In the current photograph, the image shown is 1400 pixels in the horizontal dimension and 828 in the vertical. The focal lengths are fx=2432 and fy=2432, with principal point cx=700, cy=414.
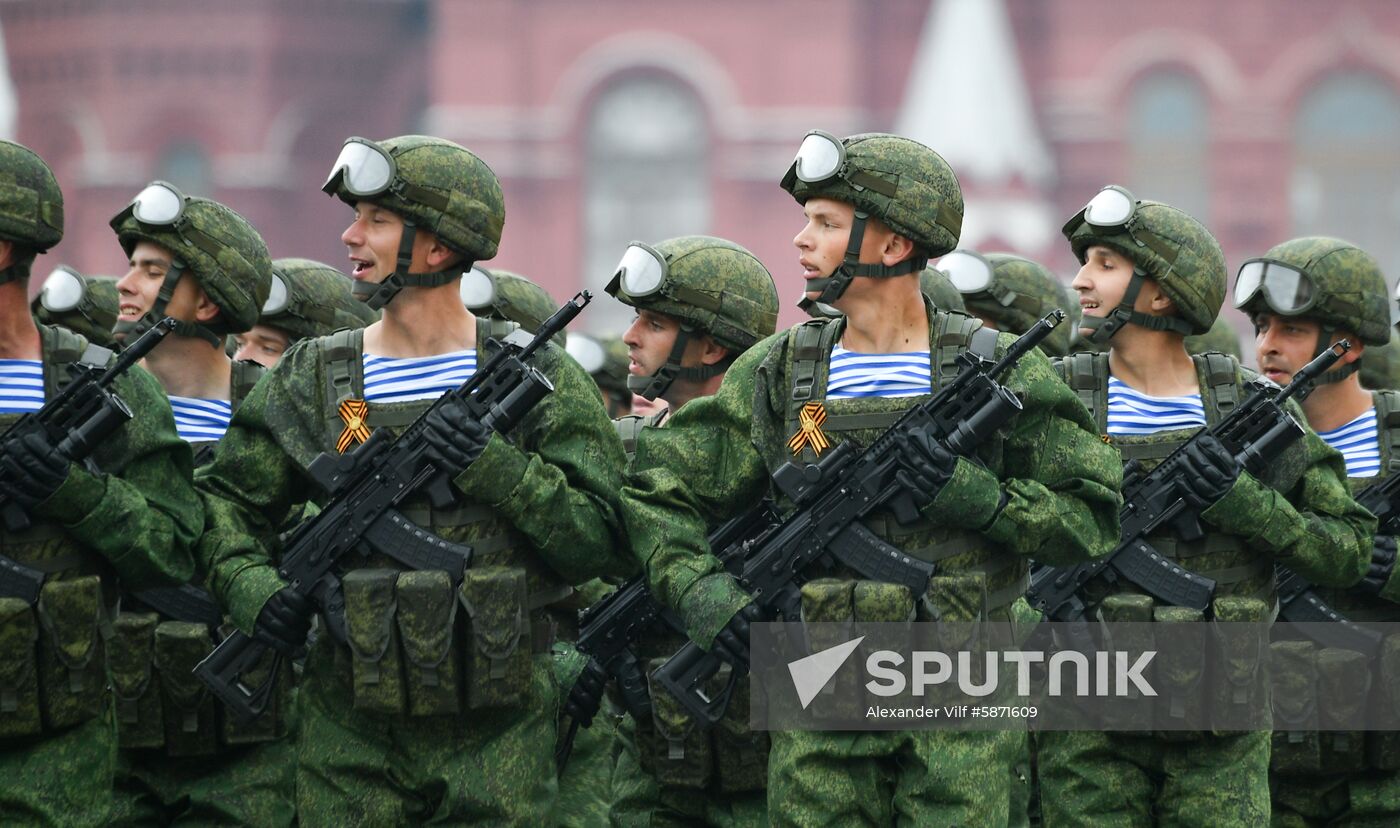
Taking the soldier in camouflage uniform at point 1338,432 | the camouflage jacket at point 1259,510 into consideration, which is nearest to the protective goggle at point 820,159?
the camouflage jacket at point 1259,510

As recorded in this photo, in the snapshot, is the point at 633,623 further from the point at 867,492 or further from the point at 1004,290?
the point at 1004,290

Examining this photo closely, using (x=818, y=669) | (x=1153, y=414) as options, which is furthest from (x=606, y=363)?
(x=818, y=669)

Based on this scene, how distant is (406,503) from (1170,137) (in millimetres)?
38466

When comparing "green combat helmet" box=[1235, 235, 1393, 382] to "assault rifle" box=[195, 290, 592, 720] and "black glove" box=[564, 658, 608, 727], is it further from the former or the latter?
"assault rifle" box=[195, 290, 592, 720]

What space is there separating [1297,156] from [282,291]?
37.1 m

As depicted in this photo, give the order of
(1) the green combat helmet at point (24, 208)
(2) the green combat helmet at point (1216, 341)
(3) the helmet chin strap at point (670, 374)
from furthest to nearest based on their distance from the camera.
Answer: (2) the green combat helmet at point (1216, 341) < (3) the helmet chin strap at point (670, 374) < (1) the green combat helmet at point (24, 208)

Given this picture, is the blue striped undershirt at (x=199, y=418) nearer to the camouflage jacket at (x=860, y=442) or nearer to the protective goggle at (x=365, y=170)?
the protective goggle at (x=365, y=170)

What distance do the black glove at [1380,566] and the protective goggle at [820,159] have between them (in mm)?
2421

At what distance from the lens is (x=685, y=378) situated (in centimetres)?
768

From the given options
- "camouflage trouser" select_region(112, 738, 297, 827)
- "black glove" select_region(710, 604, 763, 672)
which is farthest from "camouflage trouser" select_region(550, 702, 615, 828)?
"black glove" select_region(710, 604, 763, 672)

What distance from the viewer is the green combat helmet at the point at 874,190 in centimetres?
624

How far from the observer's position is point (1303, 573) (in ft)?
23.4

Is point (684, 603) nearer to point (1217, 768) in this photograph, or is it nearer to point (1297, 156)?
point (1217, 768)

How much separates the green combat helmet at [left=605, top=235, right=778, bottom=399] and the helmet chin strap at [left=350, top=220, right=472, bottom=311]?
1.11m
